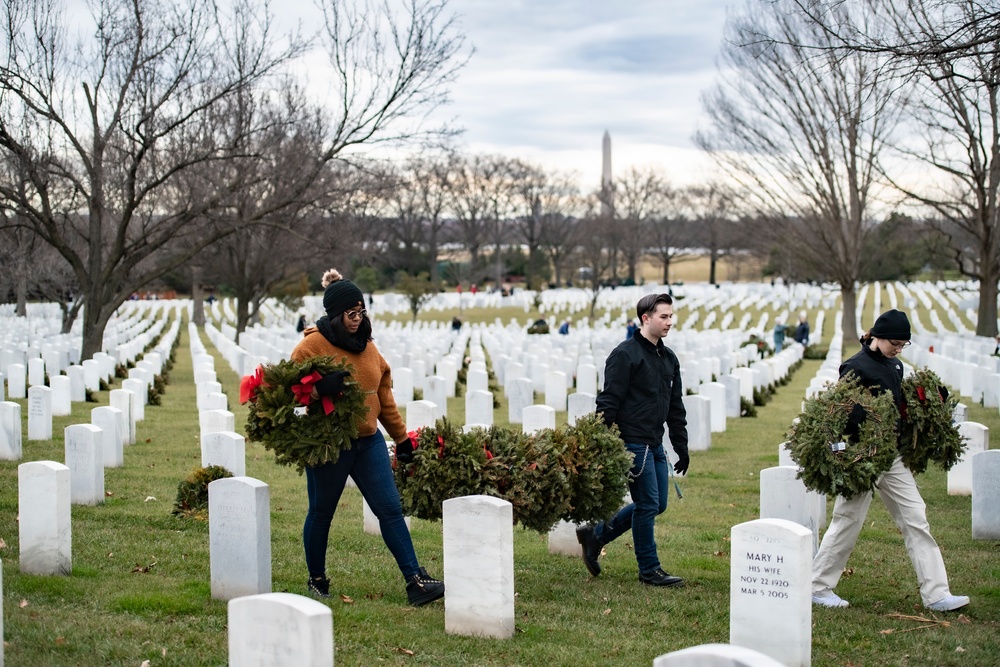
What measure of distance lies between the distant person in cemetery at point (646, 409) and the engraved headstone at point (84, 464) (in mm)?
4887

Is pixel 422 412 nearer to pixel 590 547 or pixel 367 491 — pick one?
pixel 590 547

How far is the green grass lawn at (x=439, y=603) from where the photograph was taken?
5516 millimetres

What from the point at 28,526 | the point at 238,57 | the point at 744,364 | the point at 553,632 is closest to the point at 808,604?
the point at 553,632

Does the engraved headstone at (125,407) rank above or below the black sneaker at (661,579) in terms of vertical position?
above

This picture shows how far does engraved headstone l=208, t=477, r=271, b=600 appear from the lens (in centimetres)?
614

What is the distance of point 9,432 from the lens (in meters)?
11.6

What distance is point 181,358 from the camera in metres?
31.1

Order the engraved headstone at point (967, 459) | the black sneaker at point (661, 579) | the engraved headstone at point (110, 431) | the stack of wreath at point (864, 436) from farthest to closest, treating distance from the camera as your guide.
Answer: the engraved headstone at point (110, 431) < the engraved headstone at point (967, 459) < the black sneaker at point (661, 579) < the stack of wreath at point (864, 436)

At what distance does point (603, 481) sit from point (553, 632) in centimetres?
115

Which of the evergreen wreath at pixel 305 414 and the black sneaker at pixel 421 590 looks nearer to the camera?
the evergreen wreath at pixel 305 414

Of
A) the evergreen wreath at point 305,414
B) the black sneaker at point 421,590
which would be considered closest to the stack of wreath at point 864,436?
the black sneaker at point 421,590

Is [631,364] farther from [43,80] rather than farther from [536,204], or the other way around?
[536,204]

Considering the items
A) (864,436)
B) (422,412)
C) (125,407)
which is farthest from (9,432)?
(864,436)

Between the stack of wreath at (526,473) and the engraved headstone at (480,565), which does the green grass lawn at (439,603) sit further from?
the stack of wreath at (526,473)
